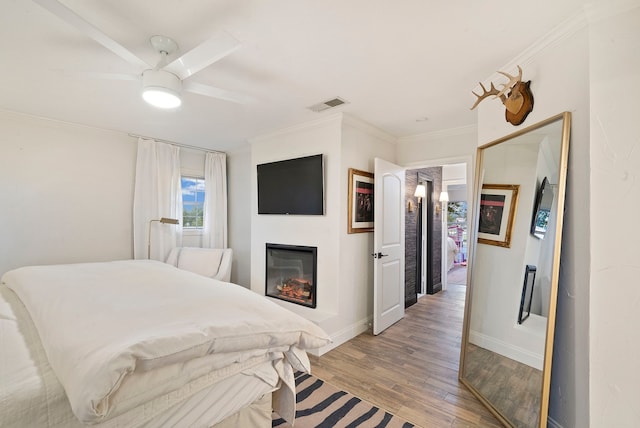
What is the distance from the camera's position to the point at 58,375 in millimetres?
945

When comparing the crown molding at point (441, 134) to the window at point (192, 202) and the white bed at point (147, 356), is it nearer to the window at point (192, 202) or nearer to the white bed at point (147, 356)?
the white bed at point (147, 356)

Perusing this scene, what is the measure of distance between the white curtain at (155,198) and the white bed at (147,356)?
1.95 meters

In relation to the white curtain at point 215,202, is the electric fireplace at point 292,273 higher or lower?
lower

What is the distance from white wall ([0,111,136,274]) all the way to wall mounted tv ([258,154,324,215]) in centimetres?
177

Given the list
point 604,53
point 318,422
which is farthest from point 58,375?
point 604,53

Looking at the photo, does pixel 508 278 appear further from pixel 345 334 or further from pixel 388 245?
pixel 345 334

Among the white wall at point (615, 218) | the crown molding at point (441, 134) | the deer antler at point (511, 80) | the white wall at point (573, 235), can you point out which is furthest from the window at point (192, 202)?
the white wall at point (615, 218)

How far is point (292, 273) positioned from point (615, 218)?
9.44ft

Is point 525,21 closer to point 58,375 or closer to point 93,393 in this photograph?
point 93,393

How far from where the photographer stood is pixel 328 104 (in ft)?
8.59

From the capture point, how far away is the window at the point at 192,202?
4.24 m

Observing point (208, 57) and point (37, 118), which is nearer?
point (208, 57)

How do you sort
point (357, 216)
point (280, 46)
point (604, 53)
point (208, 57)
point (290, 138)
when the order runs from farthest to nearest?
point (290, 138) < point (357, 216) < point (280, 46) < point (208, 57) < point (604, 53)

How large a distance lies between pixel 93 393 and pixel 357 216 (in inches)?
105
